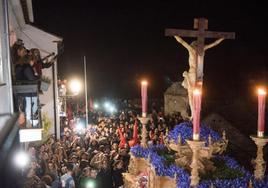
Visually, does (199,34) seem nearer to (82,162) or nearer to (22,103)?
(22,103)

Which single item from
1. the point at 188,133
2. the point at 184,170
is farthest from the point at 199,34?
the point at 184,170

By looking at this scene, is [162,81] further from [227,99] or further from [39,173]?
[39,173]

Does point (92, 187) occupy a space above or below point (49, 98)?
below

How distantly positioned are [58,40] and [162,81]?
793 inches

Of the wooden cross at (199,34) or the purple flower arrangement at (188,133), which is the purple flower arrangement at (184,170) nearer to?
the purple flower arrangement at (188,133)

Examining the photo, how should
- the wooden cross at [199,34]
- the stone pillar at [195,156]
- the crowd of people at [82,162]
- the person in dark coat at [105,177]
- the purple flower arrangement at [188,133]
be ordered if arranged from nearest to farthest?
the stone pillar at [195,156] → the purple flower arrangement at [188,133] → the wooden cross at [199,34] → the crowd of people at [82,162] → the person in dark coat at [105,177]

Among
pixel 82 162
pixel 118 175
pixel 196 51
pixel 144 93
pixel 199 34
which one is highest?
pixel 199 34

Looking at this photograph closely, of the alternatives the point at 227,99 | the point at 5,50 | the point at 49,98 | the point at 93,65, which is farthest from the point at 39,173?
the point at 93,65

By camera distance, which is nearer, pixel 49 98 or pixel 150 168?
pixel 150 168

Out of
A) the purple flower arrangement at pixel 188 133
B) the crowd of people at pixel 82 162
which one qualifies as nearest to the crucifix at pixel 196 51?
the purple flower arrangement at pixel 188 133

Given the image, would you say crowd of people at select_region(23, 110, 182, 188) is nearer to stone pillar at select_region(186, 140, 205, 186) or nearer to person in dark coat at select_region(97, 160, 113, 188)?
person in dark coat at select_region(97, 160, 113, 188)

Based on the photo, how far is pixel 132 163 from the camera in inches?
421

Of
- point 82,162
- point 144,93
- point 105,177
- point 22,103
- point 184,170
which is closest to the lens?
point 184,170

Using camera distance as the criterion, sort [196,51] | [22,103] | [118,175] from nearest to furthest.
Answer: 1. [196,51]
2. [22,103]
3. [118,175]
